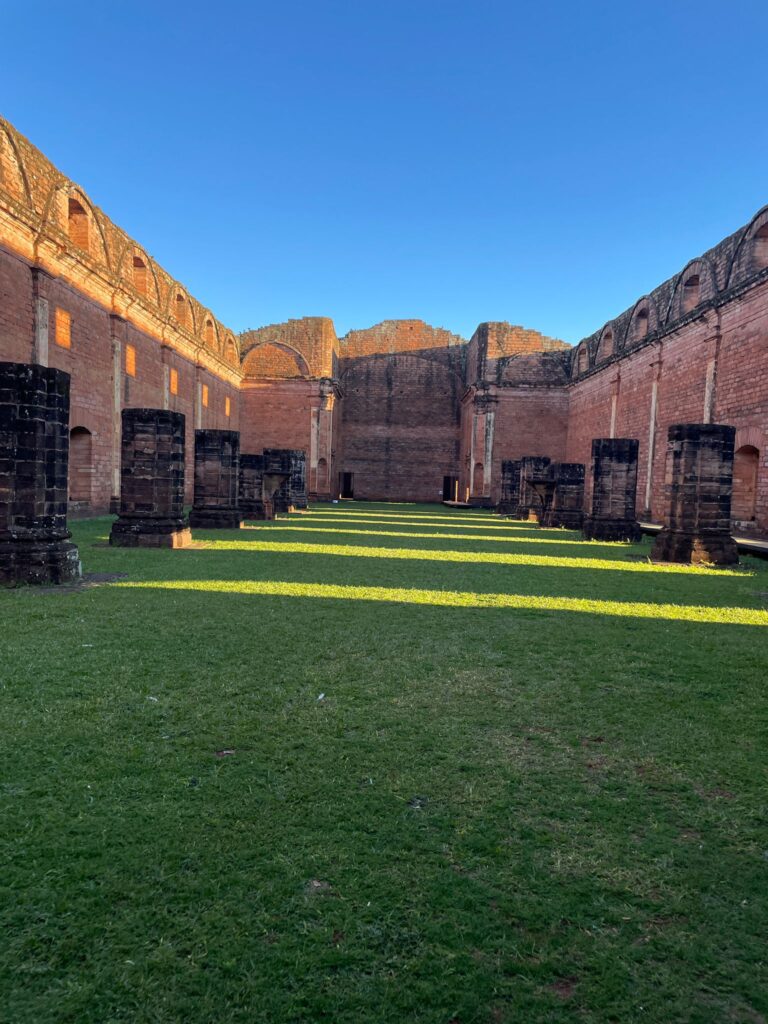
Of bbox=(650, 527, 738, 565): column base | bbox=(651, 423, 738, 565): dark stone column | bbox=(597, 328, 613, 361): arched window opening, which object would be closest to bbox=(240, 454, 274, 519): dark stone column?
bbox=(651, 423, 738, 565): dark stone column

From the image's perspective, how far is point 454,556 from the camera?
916 centimetres

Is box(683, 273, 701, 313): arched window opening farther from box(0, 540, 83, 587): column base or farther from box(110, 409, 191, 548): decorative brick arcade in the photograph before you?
box(0, 540, 83, 587): column base

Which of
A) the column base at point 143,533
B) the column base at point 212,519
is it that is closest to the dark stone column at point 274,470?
the column base at point 212,519

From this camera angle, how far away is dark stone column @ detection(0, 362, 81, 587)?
19.4ft

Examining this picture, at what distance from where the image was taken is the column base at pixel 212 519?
12617 millimetres

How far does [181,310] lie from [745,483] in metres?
18.0

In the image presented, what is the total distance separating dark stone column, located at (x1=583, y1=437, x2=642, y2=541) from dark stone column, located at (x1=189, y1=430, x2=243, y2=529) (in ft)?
24.6

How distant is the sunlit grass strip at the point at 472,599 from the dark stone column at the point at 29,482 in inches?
31.0

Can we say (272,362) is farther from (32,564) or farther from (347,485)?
(32,564)

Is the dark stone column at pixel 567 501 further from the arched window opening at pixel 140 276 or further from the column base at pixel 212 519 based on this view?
the arched window opening at pixel 140 276

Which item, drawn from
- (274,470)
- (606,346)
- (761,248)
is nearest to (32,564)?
(274,470)

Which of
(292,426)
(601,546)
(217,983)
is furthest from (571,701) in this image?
(292,426)

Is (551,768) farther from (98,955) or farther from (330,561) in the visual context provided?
(330,561)

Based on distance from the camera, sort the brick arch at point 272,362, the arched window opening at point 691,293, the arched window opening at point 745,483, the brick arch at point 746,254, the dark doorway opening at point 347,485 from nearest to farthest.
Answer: the arched window opening at point 745,483 → the brick arch at point 746,254 → the arched window opening at point 691,293 → the brick arch at point 272,362 → the dark doorway opening at point 347,485
